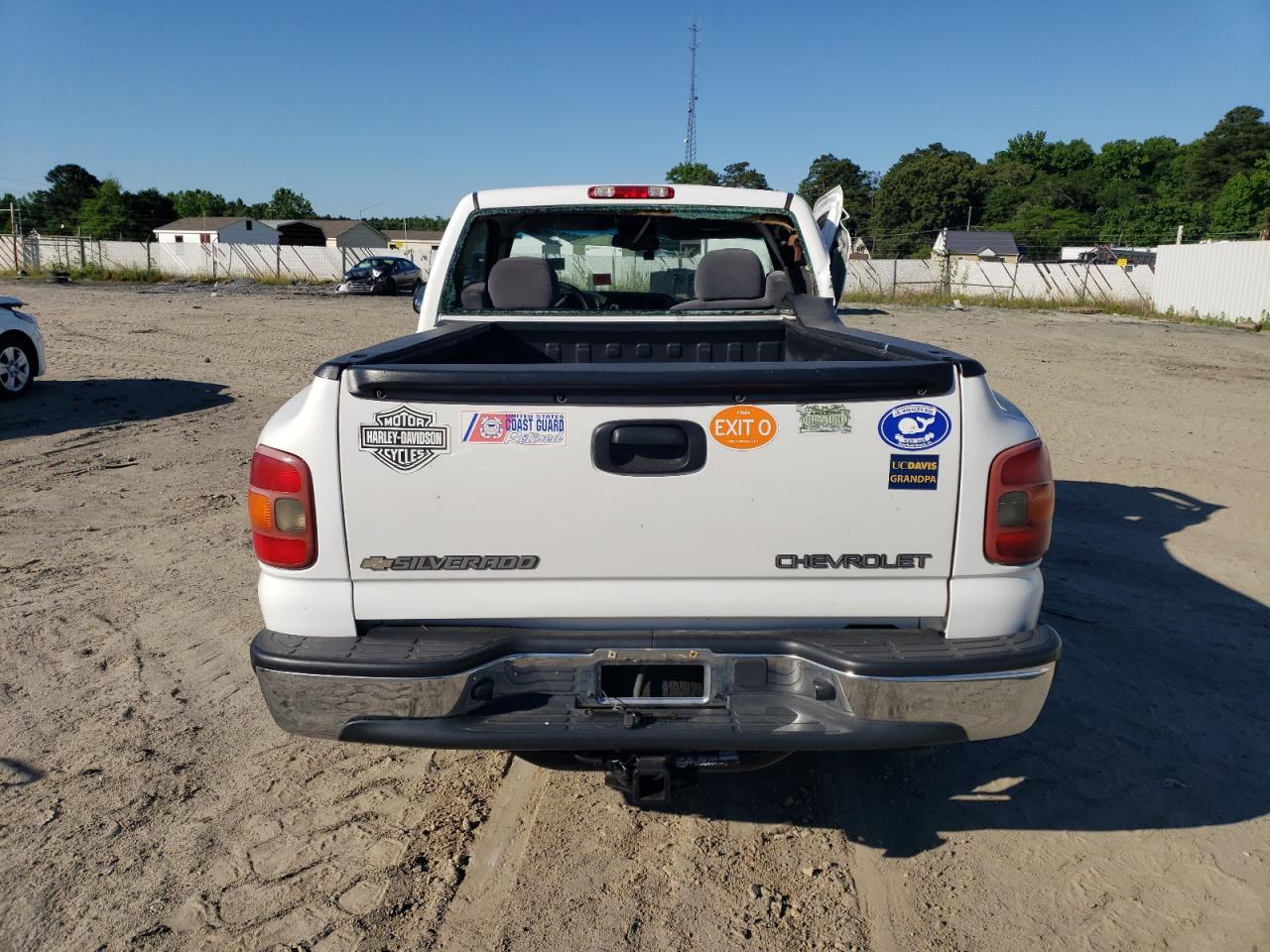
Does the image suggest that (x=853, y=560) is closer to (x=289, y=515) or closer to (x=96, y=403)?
(x=289, y=515)

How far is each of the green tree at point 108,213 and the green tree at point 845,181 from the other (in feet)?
205

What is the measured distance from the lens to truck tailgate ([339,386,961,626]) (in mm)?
2539

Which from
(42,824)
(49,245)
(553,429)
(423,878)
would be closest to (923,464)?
(553,429)

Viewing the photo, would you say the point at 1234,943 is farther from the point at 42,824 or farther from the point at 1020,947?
the point at 42,824

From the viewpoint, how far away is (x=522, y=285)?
468 centimetres

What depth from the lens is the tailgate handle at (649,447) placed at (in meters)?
2.56

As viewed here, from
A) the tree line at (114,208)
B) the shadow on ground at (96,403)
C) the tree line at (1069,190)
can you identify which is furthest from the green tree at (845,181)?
the shadow on ground at (96,403)

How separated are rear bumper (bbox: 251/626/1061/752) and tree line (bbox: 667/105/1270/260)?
194 ft

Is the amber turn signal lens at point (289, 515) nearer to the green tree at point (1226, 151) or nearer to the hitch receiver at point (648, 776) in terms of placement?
the hitch receiver at point (648, 776)

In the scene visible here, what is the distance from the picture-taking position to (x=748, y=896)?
9.43 feet

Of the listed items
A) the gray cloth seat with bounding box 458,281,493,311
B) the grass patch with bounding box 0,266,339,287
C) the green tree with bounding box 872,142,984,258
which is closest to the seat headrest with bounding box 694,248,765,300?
the gray cloth seat with bounding box 458,281,493,311

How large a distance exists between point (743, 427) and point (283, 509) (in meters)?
1.28

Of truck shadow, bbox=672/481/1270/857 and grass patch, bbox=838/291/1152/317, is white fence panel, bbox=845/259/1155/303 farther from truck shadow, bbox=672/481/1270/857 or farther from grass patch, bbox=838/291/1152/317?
truck shadow, bbox=672/481/1270/857

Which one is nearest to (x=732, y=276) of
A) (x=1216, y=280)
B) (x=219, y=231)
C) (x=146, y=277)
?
(x=1216, y=280)
